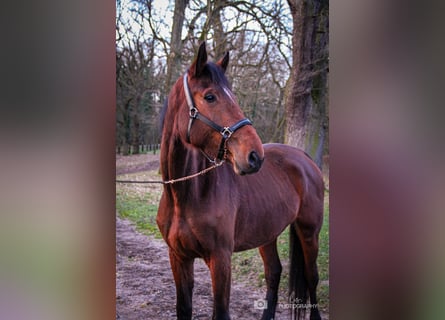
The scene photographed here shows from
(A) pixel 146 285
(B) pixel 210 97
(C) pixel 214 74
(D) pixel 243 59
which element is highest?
(D) pixel 243 59

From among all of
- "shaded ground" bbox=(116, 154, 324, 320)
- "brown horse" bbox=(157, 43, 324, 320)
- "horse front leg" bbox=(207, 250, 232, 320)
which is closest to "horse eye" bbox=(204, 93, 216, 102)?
"brown horse" bbox=(157, 43, 324, 320)

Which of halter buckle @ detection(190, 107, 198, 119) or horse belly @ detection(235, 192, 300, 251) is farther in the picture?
horse belly @ detection(235, 192, 300, 251)

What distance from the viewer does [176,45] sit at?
203 cm

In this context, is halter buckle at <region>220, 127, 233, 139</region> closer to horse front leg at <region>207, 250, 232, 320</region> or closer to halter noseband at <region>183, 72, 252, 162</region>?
halter noseband at <region>183, 72, 252, 162</region>

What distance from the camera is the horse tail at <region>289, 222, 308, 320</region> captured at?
83.4 inches

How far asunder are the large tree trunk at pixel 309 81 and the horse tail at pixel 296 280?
1.53 ft

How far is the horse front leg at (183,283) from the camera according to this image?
2.00m

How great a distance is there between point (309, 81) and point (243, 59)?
0.36 metres

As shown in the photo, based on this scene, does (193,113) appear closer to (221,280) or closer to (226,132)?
(226,132)

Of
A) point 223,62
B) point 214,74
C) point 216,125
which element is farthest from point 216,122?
point 223,62

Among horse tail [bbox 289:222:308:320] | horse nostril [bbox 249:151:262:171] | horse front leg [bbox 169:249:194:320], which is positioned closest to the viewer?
horse nostril [bbox 249:151:262:171]

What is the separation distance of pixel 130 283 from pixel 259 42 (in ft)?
4.53

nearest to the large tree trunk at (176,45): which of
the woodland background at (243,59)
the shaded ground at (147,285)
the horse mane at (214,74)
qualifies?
the woodland background at (243,59)
